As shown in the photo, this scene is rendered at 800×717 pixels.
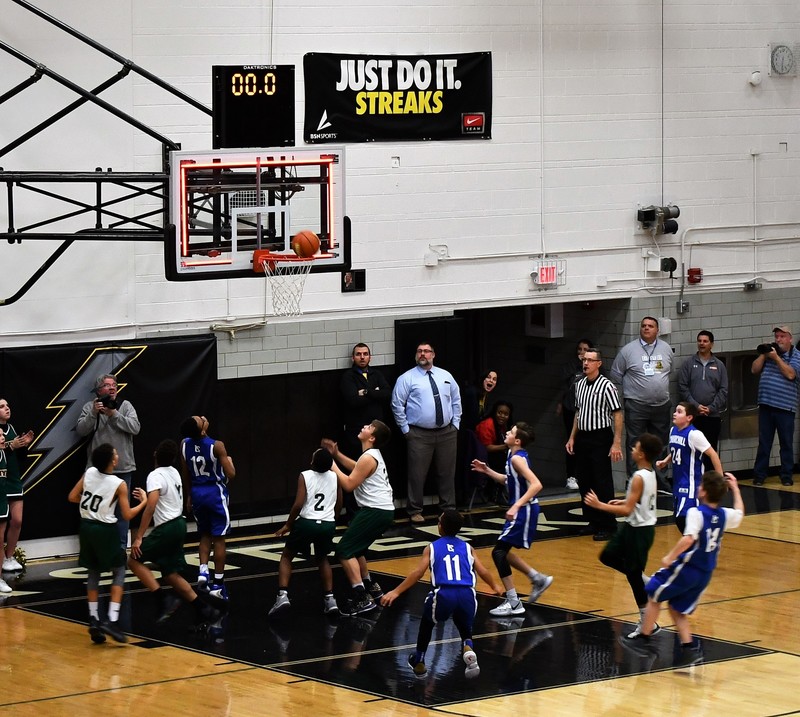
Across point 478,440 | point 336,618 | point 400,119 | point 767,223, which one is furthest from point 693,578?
point 767,223

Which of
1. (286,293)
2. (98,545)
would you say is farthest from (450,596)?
(286,293)

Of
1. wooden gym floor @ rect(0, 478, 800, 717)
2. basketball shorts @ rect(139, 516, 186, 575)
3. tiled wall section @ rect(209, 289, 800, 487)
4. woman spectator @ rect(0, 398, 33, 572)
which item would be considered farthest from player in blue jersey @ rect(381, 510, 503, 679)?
tiled wall section @ rect(209, 289, 800, 487)

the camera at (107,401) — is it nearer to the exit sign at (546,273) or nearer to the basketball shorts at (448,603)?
the basketball shorts at (448,603)

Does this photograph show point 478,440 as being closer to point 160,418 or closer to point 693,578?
point 160,418

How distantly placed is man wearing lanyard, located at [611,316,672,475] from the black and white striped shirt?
2.22m

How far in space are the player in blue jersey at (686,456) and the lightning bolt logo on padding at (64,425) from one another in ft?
19.0

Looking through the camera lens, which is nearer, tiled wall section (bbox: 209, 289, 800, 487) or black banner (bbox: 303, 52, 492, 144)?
black banner (bbox: 303, 52, 492, 144)

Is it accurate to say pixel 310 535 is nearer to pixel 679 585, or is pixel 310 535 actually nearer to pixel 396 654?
pixel 396 654

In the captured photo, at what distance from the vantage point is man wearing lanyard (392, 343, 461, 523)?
16.8 m

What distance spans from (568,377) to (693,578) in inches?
285

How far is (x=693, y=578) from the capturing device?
36.9 feet

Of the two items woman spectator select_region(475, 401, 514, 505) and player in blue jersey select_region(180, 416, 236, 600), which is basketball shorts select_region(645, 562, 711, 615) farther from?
woman spectator select_region(475, 401, 514, 505)

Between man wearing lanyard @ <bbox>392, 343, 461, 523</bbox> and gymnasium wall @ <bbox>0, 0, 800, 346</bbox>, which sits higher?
gymnasium wall @ <bbox>0, 0, 800, 346</bbox>

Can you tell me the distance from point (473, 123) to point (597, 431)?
155 inches
